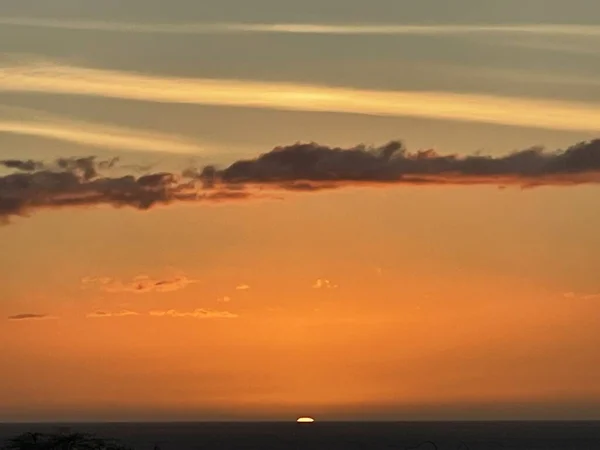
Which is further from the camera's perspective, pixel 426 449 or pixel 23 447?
pixel 426 449

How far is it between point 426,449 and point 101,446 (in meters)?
110

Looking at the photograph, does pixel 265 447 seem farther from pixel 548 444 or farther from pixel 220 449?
pixel 548 444

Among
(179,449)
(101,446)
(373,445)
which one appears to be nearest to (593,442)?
(373,445)

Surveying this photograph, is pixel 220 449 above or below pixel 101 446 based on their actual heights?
above

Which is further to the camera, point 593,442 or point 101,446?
point 593,442

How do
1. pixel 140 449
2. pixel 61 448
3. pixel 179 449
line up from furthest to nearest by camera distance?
pixel 179 449
pixel 140 449
pixel 61 448

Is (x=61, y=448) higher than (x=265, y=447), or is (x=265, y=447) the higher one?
(x=265, y=447)

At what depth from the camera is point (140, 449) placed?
172 m

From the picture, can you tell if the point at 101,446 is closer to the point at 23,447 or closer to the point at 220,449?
the point at 23,447

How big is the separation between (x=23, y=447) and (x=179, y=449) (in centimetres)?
14956

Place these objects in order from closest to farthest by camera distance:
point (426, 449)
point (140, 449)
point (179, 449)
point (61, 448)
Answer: point (61, 448) → point (426, 449) → point (140, 449) → point (179, 449)

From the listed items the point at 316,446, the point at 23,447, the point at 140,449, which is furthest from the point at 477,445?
the point at 23,447

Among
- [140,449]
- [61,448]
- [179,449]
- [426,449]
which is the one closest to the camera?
[61,448]

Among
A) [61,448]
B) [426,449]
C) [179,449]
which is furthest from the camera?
[179,449]
